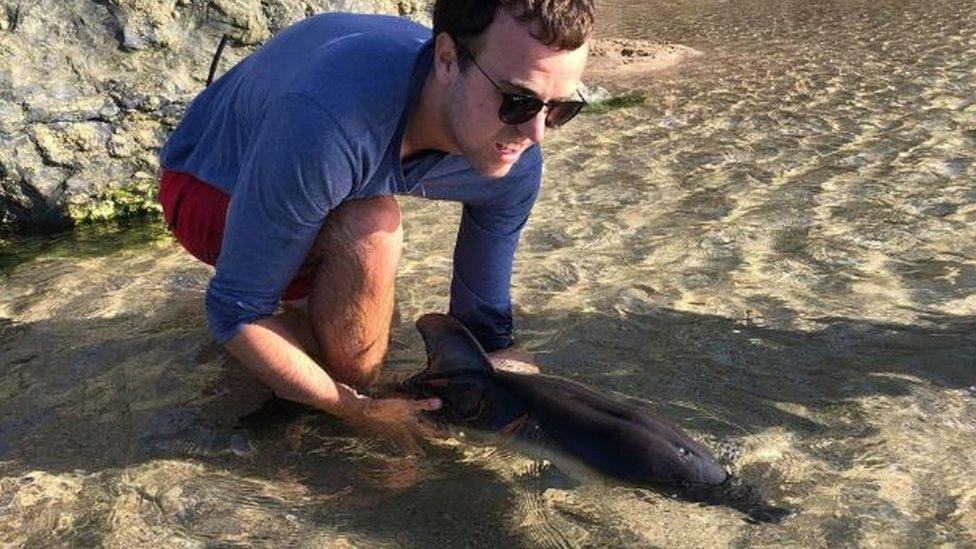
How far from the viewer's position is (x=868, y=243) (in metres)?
4.68

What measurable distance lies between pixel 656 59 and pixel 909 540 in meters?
6.31

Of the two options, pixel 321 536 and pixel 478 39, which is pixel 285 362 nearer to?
pixel 321 536

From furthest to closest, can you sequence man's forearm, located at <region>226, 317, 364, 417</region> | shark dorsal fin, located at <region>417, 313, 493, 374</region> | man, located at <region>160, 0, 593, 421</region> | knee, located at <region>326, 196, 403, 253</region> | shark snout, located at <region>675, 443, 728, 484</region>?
shark dorsal fin, located at <region>417, 313, 493, 374</region>
knee, located at <region>326, 196, 403, 253</region>
man's forearm, located at <region>226, 317, 364, 417</region>
shark snout, located at <region>675, 443, 728, 484</region>
man, located at <region>160, 0, 593, 421</region>

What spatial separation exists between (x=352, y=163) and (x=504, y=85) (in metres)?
0.43

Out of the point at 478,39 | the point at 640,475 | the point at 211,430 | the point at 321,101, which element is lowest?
the point at 211,430

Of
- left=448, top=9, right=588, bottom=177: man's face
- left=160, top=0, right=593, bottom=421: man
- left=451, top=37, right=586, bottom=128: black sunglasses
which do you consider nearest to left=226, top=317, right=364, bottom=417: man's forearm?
left=160, top=0, right=593, bottom=421: man

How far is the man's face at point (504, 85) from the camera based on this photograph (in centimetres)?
266

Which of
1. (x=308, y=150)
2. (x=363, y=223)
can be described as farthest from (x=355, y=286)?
(x=308, y=150)

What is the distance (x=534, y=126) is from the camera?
2777 millimetres

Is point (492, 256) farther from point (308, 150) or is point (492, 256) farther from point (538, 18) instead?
point (538, 18)

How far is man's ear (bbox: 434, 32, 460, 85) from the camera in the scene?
2.77 metres

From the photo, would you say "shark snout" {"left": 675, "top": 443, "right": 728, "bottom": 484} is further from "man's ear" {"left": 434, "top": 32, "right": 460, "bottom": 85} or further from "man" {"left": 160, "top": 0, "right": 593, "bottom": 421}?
"man's ear" {"left": 434, "top": 32, "right": 460, "bottom": 85}

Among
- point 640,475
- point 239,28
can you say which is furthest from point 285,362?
point 239,28

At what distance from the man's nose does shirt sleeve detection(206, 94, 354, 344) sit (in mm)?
425
